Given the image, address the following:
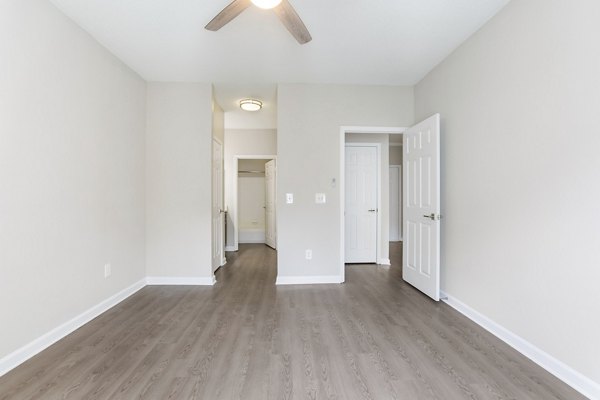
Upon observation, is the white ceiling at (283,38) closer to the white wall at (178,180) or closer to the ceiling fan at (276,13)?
the ceiling fan at (276,13)

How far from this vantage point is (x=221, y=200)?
4.73 m

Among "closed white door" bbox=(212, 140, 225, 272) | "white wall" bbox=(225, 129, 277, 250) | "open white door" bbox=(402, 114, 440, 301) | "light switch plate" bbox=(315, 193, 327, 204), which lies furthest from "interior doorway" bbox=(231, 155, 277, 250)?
"open white door" bbox=(402, 114, 440, 301)

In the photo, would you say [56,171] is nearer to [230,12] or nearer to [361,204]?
[230,12]

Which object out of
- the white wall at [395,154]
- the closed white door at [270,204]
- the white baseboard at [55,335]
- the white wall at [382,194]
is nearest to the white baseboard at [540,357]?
the white wall at [382,194]

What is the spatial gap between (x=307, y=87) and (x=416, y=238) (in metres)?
2.34

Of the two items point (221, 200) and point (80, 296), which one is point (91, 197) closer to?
point (80, 296)

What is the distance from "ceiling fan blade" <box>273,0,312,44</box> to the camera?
6.41ft

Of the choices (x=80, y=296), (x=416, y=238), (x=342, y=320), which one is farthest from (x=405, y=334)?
(x=80, y=296)

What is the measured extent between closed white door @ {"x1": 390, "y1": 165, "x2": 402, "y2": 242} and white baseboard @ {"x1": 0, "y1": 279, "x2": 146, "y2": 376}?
598 centimetres

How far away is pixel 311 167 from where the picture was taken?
12.3 feet

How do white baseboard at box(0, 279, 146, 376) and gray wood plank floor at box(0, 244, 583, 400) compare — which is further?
white baseboard at box(0, 279, 146, 376)

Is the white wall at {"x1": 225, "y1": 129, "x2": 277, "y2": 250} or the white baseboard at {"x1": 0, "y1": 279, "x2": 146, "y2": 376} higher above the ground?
the white wall at {"x1": 225, "y1": 129, "x2": 277, "y2": 250}

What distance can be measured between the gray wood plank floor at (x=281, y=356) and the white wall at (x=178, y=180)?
620 mm

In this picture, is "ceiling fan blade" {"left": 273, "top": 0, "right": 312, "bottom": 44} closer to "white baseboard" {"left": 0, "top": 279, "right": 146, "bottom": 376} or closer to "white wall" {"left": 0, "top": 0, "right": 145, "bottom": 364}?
"white wall" {"left": 0, "top": 0, "right": 145, "bottom": 364}
